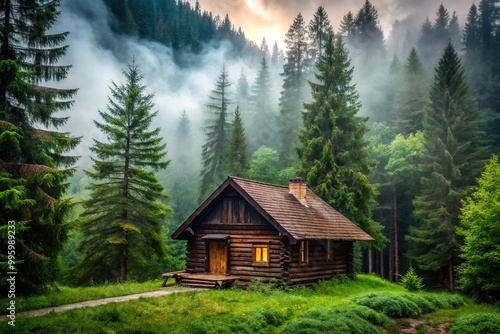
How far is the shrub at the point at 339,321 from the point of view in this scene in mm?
13234

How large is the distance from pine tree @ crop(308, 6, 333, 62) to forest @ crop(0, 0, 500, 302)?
0.63 feet

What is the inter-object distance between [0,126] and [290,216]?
14.7 m

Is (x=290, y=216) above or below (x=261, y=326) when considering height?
above

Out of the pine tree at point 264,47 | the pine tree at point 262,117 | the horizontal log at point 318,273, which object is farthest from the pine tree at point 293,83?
the pine tree at point 264,47

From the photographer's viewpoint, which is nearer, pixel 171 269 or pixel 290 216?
pixel 290 216

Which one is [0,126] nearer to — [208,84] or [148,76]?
[148,76]

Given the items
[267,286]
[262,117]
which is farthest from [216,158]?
[267,286]

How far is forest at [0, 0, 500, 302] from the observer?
17.2 m

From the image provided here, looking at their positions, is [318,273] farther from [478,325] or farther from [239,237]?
[478,325]

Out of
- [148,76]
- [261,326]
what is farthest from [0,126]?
[148,76]

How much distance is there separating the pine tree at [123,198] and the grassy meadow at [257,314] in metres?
8.27

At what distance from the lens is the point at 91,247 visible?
2591 centimetres

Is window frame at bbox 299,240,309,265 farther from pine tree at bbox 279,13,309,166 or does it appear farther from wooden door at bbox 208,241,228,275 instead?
pine tree at bbox 279,13,309,166

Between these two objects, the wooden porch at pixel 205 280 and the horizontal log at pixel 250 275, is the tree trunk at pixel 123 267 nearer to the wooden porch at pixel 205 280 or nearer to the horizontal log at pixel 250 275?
the wooden porch at pixel 205 280
